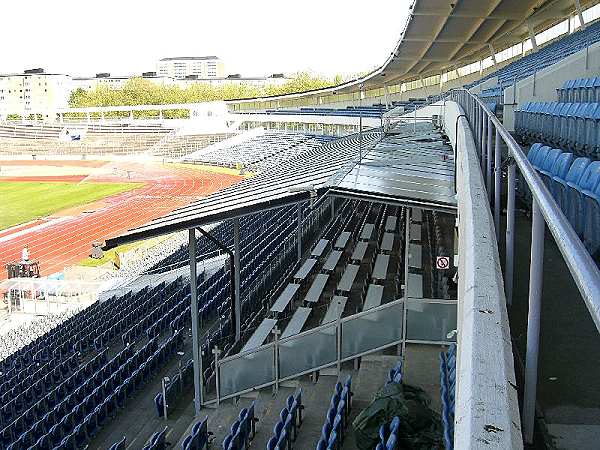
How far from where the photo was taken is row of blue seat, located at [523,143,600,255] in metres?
3.41

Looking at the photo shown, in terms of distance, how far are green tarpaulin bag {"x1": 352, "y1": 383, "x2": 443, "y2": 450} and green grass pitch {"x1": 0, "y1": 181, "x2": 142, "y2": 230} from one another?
101ft

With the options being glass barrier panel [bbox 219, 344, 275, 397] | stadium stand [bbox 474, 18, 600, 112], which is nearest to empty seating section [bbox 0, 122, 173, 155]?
stadium stand [bbox 474, 18, 600, 112]

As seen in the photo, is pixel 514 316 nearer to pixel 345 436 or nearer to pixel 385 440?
pixel 385 440

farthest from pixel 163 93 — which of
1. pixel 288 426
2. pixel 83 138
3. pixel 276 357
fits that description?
pixel 288 426

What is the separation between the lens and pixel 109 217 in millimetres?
34438

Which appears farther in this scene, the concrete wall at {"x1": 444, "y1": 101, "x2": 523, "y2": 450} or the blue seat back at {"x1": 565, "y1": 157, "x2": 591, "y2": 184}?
the blue seat back at {"x1": 565, "y1": 157, "x2": 591, "y2": 184}

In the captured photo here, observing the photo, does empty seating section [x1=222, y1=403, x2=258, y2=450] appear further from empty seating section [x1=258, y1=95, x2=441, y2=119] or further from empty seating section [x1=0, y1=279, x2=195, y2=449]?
empty seating section [x1=258, y1=95, x2=441, y2=119]

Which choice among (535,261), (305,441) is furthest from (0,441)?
(535,261)

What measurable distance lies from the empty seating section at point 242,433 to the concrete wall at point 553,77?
282 inches

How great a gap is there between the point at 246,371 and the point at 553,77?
7.63 m

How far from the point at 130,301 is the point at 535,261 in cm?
1497

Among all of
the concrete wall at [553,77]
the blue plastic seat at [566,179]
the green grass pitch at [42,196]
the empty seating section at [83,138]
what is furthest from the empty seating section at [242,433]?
the empty seating section at [83,138]

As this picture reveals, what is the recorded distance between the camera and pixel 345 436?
6719 mm

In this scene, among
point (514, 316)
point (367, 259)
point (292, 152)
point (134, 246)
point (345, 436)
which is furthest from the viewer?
point (292, 152)
